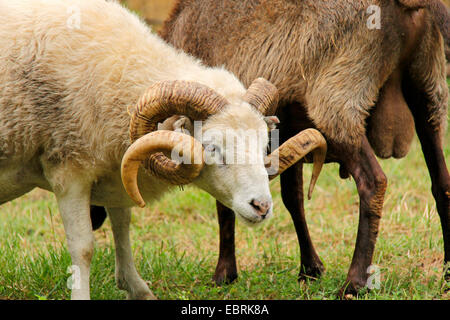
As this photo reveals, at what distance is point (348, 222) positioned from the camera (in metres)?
6.94

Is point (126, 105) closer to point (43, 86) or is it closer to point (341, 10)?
point (43, 86)

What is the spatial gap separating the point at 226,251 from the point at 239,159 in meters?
1.83

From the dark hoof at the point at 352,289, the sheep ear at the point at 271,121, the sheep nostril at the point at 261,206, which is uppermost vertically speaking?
the sheep ear at the point at 271,121

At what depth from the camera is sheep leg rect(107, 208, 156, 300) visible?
17.1ft

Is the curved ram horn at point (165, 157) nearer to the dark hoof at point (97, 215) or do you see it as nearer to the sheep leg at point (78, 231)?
the sheep leg at point (78, 231)

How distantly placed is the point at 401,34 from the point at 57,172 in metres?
2.53

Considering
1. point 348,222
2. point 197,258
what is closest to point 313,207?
point 348,222

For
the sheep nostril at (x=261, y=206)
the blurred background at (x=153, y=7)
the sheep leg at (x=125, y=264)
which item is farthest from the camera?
the blurred background at (x=153, y=7)

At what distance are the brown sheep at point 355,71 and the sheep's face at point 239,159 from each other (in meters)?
0.73

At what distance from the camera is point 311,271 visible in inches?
221

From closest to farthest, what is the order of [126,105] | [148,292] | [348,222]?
[126,105]
[148,292]
[348,222]

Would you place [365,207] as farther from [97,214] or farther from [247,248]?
[97,214]

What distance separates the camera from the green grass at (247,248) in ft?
16.7

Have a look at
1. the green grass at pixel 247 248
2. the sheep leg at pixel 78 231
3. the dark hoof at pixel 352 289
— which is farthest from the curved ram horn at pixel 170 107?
the dark hoof at pixel 352 289
